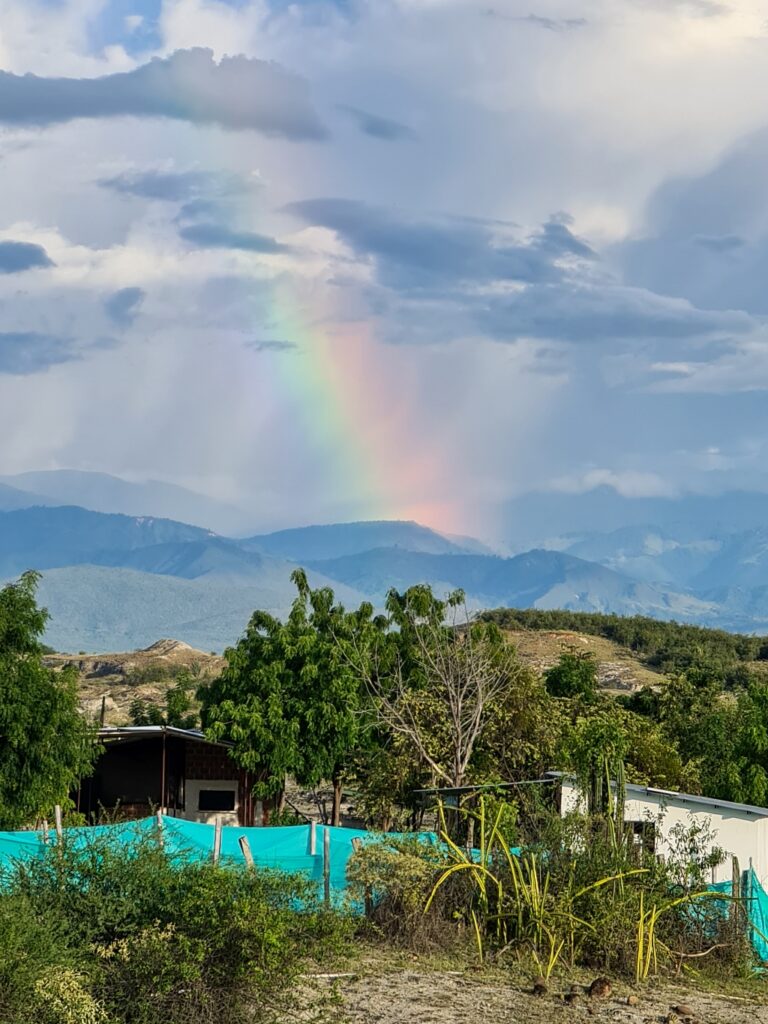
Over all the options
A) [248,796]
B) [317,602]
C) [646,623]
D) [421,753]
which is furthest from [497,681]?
[646,623]

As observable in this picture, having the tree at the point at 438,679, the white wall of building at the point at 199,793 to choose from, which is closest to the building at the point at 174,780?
the white wall of building at the point at 199,793

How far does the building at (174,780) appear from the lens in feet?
127

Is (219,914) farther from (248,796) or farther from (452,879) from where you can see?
(248,796)

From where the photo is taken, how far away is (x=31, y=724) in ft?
85.1

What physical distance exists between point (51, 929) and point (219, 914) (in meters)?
1.93

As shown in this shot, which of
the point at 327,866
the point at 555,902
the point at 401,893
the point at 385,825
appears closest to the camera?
the point at 555,902

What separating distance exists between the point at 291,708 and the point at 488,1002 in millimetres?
18188

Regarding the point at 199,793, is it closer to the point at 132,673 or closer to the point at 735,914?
the point at 735,914

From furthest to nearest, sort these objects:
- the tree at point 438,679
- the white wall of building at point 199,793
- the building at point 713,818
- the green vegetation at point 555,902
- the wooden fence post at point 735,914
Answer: the white wall of building at point 199,793, the tree at point 438,679, the building at point 713,818, the wooden fence post at point 735,914, the green vegetation at point 555,902

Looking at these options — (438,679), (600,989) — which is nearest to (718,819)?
(600,989)

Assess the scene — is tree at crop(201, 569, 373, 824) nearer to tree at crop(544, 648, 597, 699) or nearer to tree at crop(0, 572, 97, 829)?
tree at crop(0, 572, 97, 829)

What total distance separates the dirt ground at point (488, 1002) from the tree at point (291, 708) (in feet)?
51.3

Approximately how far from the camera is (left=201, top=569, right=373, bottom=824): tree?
3362cm

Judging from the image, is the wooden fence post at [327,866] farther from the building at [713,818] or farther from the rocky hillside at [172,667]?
the rocky hillside at [172,667]
